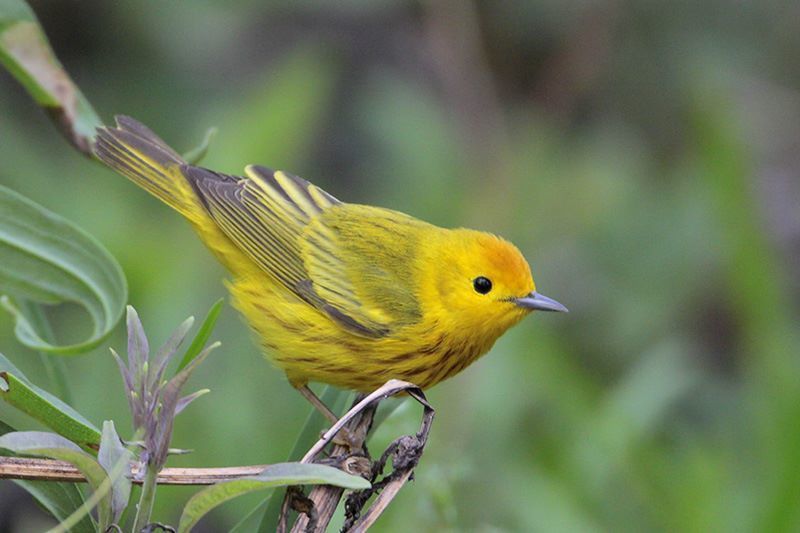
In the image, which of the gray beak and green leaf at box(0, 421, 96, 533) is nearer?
green leaf at box(0, 421, 96, 533)

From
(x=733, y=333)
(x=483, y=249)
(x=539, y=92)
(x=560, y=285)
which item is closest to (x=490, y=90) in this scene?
(x=539, y=92)

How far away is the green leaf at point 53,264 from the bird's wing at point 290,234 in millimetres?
1139

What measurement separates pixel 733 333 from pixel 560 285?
3.75ft

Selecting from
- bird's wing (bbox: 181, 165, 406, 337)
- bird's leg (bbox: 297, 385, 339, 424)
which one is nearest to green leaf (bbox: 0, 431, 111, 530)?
bird's leg (bbox: 297, 385, 339, 424)

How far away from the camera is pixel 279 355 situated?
330cm

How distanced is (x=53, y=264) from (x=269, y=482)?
0.85 meters

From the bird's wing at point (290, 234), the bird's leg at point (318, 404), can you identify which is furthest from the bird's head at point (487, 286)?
the bird's leg at point (318, 404)

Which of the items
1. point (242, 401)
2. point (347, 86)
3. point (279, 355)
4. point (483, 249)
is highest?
point (347, 86)

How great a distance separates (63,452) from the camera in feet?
5.36

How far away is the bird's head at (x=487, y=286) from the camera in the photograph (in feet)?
10.8

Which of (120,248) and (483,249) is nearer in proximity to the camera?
(483,249)

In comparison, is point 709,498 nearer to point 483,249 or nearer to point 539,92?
point 483,249

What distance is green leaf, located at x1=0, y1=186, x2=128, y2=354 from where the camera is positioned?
223 centimetres

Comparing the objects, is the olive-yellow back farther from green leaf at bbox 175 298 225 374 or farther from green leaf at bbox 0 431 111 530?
green leaf at bbox 0 431 111 530
